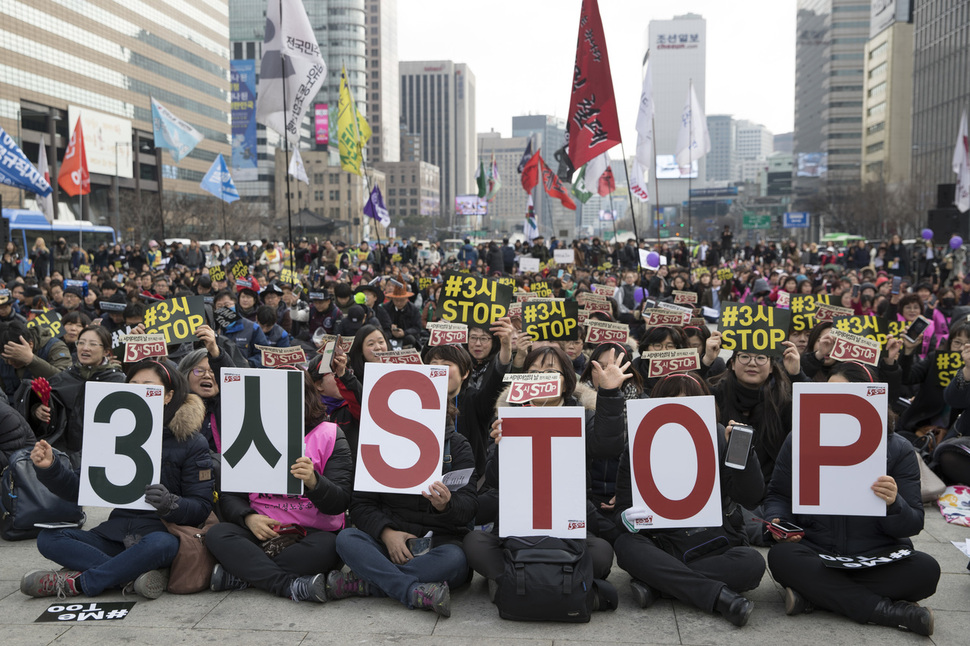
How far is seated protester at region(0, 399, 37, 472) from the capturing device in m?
6.57

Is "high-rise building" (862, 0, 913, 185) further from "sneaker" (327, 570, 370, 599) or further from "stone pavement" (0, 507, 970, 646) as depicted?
"sneaker" (327, 570, 370, 599)

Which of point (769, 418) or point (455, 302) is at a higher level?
point (455, 302)

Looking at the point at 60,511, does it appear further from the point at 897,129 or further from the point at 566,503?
the point at 897,129

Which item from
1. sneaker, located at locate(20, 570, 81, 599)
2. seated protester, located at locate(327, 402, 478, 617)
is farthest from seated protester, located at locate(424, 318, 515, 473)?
sneaker, located at locate(20, 570, 81, 599)

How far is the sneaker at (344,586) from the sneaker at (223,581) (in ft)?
1.97

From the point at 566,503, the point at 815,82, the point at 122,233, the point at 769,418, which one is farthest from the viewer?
the point at 815,82

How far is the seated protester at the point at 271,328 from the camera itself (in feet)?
34.9

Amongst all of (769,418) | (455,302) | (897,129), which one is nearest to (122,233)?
(455,302)

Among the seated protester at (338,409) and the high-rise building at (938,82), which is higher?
the high-rise building at (938,82)

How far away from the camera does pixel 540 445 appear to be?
517 centimetres

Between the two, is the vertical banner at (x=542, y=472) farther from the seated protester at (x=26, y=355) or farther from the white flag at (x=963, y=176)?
the white flag at (x=963, y=176)

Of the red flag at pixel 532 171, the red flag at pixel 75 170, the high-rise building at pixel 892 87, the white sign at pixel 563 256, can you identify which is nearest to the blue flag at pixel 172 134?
the red flag at pixel 75 170

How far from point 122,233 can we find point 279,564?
206 ft

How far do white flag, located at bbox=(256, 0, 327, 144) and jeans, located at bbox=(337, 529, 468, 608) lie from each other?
9831mm
